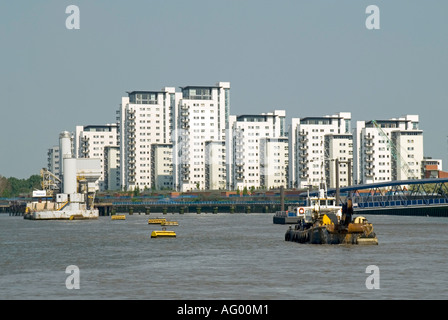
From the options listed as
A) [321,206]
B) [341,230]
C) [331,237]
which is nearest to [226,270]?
[341,230]

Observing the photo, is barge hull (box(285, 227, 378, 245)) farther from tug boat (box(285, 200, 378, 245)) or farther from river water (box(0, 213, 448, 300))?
river water (box(0, 213, 448, 300))

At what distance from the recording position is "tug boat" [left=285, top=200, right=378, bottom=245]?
9338 centimetres

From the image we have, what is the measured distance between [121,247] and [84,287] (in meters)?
41.7

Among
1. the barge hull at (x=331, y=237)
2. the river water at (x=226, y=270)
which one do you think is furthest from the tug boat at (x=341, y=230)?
the river water at (x=226, y=270)

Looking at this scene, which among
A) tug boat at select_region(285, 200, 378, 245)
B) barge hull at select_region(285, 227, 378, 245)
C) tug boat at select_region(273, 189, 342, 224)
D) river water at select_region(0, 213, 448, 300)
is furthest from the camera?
tug boat at select_region(273, 189, 342, 224)

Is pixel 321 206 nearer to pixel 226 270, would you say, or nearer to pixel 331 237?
pixel 331 237

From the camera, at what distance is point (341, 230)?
94000mm

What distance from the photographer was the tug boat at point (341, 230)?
93375 mm

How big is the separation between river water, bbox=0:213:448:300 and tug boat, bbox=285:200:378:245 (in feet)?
5.11

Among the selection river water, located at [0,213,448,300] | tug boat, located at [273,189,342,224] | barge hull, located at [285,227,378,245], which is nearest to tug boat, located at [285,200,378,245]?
barge hull, located at [285,227,378,245]

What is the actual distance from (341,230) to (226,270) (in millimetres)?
28150
